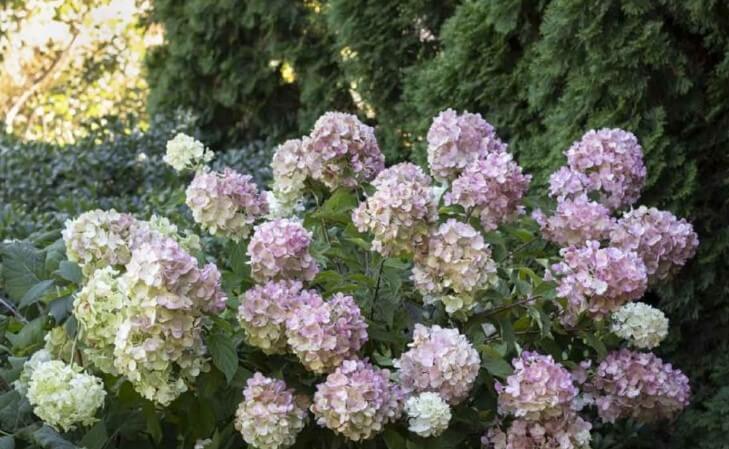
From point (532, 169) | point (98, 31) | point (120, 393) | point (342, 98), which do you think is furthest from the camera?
point (98, 31)

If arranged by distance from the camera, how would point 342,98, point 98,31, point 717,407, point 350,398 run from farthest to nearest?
1. point 98,31
2. point 342,98
3. point 717,407
4. point 350,398

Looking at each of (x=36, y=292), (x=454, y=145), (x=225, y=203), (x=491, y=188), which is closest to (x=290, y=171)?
(x=225, y=203)

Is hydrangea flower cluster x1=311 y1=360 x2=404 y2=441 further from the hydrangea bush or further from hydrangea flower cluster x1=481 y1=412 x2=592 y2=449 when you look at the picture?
hydrangea flower cluster x1=481 y1=412 x2=592 y2=449

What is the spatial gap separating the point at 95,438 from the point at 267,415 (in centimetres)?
35

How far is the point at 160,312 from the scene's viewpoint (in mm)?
1807

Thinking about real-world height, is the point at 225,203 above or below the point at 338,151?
below

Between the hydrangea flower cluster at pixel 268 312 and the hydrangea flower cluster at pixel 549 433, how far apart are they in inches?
19.3

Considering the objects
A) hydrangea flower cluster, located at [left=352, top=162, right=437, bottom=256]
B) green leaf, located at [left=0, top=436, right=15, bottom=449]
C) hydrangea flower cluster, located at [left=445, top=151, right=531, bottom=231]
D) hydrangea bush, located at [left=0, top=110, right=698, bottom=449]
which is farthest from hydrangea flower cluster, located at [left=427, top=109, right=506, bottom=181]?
green leaf, located at [left=0, top=436, right=15, bottom=449]

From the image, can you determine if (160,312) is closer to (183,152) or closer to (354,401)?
(354,401)

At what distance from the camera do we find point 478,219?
2.18 meters

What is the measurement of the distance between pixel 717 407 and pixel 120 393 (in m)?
1.74

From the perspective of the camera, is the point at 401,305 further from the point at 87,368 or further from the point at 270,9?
the point at 270,9

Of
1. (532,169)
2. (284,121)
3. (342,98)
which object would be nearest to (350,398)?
(532,169)

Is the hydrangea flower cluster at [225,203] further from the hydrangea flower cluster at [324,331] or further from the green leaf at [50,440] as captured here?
the green leaf at [50,440]
